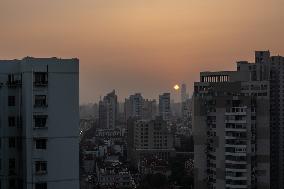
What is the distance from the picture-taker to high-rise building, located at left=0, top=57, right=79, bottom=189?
4633 mm

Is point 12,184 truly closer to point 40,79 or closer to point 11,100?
point 11,100

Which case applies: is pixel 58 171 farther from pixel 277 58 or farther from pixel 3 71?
pixel 277 58

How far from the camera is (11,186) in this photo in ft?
16.2

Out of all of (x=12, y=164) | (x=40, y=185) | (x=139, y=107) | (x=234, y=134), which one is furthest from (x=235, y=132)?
(x=139, y=107)

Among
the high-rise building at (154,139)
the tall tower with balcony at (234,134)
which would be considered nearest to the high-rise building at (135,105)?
the high-rise building at (154,139)

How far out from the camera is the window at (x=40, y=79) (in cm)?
466

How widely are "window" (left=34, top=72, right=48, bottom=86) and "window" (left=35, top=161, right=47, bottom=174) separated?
0.75m

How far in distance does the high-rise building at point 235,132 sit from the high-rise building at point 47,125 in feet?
27.5

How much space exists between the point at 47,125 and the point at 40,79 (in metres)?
0.45

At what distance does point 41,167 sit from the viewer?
4.66 m

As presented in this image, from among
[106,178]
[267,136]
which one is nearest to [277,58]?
[267,136]

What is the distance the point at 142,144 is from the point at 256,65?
1624 centimetres

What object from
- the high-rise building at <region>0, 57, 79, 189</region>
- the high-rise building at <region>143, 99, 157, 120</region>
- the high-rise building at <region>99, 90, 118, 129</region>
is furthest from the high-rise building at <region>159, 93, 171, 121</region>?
the high-rise building at <region>0, 57, 79, 189</region>

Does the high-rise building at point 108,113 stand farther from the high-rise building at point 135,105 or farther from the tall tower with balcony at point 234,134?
the tall tower with balcony at point 234,134
